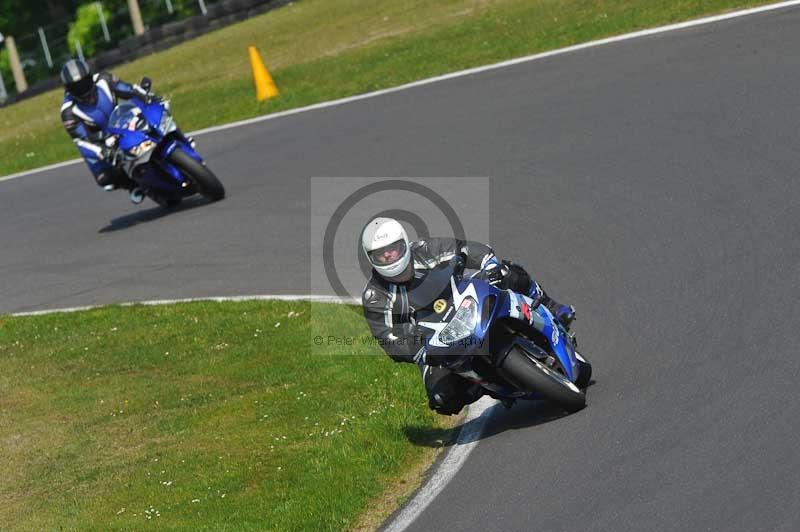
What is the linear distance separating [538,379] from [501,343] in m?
0.32

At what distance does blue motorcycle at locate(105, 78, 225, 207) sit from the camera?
1588 cm

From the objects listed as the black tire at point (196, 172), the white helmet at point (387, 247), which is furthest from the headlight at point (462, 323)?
the black tire at point (196, 172)

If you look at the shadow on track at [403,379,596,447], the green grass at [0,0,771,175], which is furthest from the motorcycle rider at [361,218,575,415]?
the green grass at [0,0,771,175]

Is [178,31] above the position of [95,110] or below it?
below

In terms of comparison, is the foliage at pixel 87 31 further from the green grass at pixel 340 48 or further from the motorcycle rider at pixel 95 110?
the motorcycle rider at pixel 95 110

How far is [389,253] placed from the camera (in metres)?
7.84

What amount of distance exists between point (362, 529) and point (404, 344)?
121cm

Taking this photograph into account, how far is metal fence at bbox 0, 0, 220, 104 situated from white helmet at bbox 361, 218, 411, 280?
24895mm

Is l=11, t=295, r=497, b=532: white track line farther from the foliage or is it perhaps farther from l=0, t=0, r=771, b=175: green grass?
the foliage

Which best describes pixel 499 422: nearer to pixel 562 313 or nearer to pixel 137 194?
pixel 562 313

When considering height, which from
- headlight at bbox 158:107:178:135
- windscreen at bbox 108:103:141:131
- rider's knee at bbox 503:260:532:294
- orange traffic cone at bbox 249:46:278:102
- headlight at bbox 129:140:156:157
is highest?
rider's knee at bbox 503:260:532:294

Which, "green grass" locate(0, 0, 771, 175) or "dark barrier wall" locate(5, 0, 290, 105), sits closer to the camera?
"green grass" locate(0, 0, 771, 175)

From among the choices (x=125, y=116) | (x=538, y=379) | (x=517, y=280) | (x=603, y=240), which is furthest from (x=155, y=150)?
(x=538, y=379)

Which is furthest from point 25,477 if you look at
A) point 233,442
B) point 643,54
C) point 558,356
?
point 643,54
